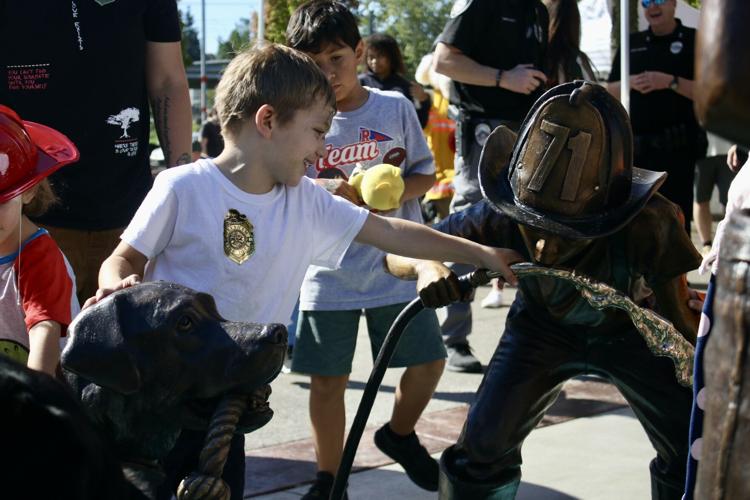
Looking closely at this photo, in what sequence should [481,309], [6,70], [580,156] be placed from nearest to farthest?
[580,156], [6,70], [481,309]

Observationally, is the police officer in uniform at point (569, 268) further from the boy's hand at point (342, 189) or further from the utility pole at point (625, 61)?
the utility pole at point (625, 61)

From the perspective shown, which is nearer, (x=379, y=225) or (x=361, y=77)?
(x=379, y=225)

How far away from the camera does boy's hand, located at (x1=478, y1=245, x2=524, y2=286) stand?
306cm

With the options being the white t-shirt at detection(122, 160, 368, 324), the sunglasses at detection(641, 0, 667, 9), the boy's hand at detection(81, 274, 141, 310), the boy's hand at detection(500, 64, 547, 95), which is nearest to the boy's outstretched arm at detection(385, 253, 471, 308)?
the white t-shirt at detection(122, 160, 368, 324)

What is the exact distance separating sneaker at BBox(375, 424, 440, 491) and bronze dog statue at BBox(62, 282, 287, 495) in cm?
223

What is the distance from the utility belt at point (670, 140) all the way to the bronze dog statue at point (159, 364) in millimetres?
4853

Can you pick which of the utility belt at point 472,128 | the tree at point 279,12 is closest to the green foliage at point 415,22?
the tree at point 279,12

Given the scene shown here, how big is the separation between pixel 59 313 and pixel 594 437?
2.85 m

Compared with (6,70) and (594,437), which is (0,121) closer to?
(6,70)

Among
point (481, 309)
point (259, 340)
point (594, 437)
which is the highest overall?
point (259, 340)

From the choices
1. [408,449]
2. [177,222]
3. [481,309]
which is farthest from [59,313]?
[481,309]

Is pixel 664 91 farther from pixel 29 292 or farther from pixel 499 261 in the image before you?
pixel 29 292

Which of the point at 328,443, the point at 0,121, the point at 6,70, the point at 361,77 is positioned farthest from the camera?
the point at 361,77

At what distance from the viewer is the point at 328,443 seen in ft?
13.2
